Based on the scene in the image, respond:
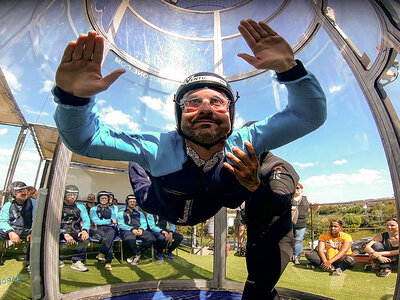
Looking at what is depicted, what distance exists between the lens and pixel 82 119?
0.69m

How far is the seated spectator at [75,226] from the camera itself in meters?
1.72

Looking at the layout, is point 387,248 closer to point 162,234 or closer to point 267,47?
point 267,47

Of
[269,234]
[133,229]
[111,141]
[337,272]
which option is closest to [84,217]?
[133,229]

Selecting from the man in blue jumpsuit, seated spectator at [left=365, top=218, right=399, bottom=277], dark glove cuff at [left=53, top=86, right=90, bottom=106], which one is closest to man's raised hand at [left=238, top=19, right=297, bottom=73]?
the man in blue jumpsuit

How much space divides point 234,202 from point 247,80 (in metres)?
1.57

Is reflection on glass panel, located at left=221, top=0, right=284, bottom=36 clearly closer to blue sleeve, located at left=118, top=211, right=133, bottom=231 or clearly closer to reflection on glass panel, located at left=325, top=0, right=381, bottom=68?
reflection on glass panel, located at left=325, top=0, right=381, bottom=68

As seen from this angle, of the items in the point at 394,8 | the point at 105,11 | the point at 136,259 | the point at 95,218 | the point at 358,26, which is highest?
the point at 105,11

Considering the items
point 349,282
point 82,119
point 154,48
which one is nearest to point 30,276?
point 82,119

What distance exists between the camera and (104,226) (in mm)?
2033

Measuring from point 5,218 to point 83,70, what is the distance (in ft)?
4.00

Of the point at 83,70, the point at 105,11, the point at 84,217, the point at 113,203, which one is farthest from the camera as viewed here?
the point at 113,203

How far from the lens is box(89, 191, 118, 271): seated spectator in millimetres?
2002

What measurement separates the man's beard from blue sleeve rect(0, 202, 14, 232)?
3.87 ft

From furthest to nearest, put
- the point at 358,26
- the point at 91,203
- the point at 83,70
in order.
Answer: the point at 91,203 < the point at 358,26 < the point at 83,70
